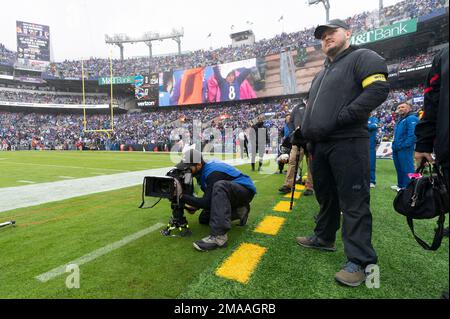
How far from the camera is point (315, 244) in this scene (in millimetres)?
2418

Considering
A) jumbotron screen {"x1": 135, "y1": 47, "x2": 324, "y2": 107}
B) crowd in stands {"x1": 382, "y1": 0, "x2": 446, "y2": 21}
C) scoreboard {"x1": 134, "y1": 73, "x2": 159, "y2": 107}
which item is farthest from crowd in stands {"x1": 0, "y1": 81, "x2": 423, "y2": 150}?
crowd in stands {"x1": 382, "y1": 0, "x2": 446, "y2": 21}

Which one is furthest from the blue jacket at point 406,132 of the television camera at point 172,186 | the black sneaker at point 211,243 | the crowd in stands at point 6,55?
the crowd in stands at point 6,55

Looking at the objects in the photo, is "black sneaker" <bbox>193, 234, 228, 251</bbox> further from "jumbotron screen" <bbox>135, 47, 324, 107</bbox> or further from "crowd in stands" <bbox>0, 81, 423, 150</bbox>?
"jumbotron screen" <bbox>135, 47, 324, 107</bbox>

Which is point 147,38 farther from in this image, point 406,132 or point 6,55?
point 406,132

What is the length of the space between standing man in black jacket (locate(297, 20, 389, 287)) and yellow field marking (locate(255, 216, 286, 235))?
41.5 inches

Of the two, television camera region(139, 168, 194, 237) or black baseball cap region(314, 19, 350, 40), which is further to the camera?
television camera region(139, 168, 194, 237)

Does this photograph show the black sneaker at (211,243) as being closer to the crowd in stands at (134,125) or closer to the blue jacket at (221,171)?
the blue jacket at (221,171)

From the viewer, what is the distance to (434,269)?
196 centimetres

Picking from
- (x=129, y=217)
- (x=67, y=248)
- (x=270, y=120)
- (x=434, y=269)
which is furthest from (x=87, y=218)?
(x=270, y=120)

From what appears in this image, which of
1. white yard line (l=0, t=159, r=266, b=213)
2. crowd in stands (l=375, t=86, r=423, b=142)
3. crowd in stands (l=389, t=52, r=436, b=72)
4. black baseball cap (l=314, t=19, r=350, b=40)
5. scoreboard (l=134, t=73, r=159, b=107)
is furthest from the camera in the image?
scoreboard (l=134, t=73, r=159, b=107)

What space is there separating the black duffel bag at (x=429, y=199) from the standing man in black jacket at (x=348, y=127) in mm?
287

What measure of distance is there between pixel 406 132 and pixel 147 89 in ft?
136

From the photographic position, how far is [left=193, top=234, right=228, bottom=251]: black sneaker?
2352 mm
